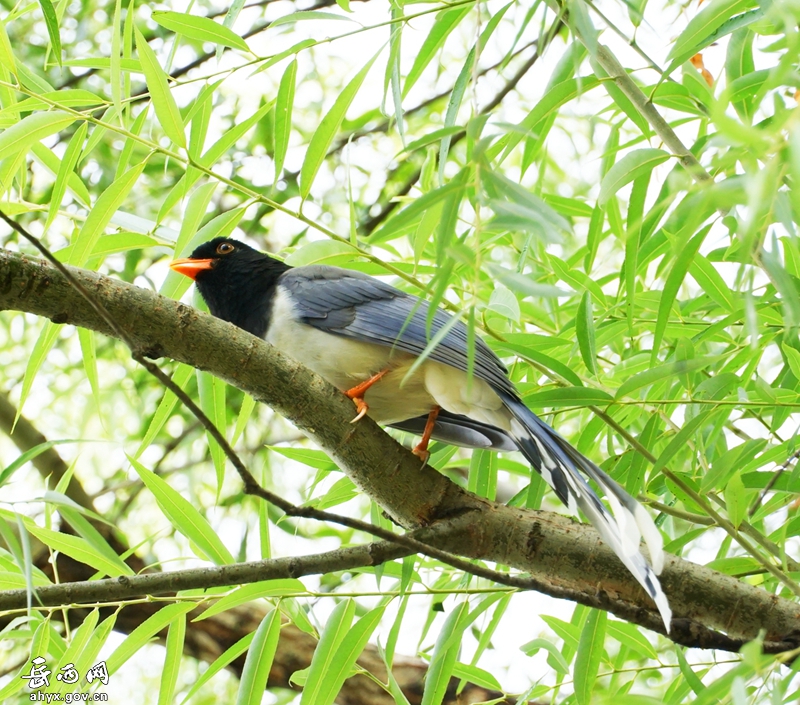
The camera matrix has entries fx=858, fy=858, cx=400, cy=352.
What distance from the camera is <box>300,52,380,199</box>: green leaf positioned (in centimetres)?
217

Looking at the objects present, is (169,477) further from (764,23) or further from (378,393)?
(764,23)

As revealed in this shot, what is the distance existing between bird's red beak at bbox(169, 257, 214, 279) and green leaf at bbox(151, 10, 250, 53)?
0.97 metres

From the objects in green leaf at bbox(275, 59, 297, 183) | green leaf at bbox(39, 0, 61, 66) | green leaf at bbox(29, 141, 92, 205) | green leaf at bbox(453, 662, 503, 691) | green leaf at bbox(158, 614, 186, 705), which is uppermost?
green leaf at bbox(275, 59, 297, 183)

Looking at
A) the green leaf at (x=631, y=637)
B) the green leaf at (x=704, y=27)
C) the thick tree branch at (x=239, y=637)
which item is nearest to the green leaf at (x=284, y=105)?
the green leaf at (x=704, y=27)

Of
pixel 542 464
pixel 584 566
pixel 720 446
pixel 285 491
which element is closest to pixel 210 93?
pixel 542 464

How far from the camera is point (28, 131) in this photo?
6.96ft

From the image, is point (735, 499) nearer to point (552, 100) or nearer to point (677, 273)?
point (677, 273)

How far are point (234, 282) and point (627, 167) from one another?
72.0 inches

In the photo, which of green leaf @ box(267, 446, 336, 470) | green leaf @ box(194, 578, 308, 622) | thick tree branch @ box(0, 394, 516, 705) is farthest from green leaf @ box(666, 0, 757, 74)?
thick tree branch @ box(0, 394, 516, 705)

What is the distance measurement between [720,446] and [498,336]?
2.74 feet

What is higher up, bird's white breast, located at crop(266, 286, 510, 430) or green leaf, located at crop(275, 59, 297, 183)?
green leaf, located at crop(275, 59, 297, 183)

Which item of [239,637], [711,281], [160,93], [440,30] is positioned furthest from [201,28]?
[239,637]

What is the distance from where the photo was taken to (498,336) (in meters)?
2.55

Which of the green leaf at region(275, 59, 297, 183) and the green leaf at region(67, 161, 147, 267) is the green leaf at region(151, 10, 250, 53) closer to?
the green leaf at region(275, 59, 297, 183)
